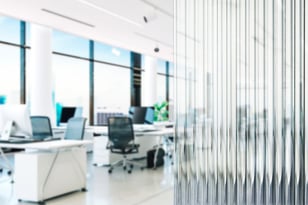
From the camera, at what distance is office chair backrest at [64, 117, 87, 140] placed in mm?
5250

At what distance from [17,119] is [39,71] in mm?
3233

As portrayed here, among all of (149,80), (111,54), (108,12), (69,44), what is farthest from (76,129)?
(149,80)

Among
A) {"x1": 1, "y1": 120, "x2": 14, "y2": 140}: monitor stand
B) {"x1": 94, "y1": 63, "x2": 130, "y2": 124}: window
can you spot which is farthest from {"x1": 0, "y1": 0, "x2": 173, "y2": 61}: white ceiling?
{"x1": 1, "y1": 120, "x2": 14, "y2": 140}: monitor stand

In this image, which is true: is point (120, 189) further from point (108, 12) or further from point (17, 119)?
point (108, 12)

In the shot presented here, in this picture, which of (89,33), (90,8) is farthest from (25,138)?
(89,33)

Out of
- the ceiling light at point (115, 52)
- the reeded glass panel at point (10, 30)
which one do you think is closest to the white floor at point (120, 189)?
the reeded glass panel at point (10, 30)

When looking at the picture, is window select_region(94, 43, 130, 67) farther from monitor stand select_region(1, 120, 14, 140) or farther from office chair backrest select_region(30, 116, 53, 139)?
monitor stand select_region(1, 120, 14, 140)

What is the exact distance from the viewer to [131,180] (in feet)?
17.9

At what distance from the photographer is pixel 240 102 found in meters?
2.48

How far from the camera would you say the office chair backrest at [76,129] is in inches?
207

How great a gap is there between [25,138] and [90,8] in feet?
8.53

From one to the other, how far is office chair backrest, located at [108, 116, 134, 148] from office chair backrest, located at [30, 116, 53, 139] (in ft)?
3.59

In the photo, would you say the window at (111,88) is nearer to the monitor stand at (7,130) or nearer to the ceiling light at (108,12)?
the ceiling light at (108,12)

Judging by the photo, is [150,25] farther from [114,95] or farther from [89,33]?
[114,95]
